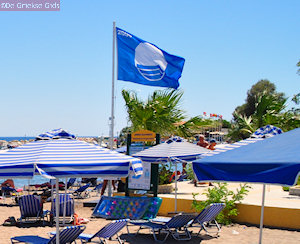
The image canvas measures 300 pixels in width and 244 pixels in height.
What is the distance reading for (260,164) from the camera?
4062 millimetres

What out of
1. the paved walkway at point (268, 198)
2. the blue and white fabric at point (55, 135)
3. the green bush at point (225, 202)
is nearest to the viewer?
the blue and white fabric at point (55, 135)

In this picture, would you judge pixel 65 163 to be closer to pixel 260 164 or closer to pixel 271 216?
pixel 260 164

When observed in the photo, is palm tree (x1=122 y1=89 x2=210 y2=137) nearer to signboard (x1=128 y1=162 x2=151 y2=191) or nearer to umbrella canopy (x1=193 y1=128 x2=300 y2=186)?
signboard (x1=128 y1=162 x2=151 y2=191)

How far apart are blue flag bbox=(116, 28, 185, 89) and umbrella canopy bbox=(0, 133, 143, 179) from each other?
8135 millimetres

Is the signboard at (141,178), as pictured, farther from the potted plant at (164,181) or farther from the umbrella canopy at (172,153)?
the potted plant at (164,181)

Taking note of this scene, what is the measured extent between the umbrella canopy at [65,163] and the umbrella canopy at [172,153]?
15.7 ft

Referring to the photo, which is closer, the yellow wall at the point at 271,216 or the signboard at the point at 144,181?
the yellow wall at the point at 271,216

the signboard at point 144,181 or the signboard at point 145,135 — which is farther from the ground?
the signboard at point 145,135

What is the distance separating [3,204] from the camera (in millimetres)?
16688

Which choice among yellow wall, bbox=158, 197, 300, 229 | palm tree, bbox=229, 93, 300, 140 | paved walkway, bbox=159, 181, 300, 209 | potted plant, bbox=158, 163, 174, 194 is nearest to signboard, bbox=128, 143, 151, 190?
paved walkway, bbox=159, 181, 300, 209

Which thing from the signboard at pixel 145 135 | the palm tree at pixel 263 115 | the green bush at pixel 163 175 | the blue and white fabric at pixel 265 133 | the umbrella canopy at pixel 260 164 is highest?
the palm tree at pixel 263 115

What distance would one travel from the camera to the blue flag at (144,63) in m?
14.4

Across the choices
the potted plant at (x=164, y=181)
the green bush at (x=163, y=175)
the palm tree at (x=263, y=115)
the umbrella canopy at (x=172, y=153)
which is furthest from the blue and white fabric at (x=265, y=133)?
the palm tree at (x=263, y=115)

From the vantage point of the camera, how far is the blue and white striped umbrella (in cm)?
547
